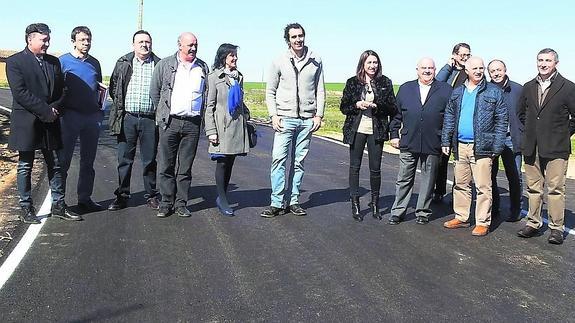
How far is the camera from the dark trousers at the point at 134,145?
6.99m

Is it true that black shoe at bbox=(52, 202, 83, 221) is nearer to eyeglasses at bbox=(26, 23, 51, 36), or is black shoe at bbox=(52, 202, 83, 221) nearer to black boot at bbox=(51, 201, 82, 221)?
black boot at bbox=(51, 201, 82, 221)

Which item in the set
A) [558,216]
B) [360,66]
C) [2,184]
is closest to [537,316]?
[558,216]

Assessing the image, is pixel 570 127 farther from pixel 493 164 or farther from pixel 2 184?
pixel 2 184

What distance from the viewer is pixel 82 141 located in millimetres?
6902

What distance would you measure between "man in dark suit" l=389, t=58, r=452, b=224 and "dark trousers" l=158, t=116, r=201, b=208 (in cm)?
237

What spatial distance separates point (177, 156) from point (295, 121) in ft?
4.80

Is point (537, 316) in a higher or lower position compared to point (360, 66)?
lower

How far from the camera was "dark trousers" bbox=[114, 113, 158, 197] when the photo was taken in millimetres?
6988

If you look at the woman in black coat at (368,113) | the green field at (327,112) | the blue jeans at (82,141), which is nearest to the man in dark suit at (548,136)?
the woman in black coat at (368,113)

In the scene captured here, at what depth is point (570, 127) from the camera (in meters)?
6.23

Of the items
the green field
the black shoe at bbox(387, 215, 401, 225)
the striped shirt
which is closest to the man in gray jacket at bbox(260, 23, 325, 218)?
the black shoe at bbox(387, 215, 401, 225)

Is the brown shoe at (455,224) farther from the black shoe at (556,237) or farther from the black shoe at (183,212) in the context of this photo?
the black shoe at (183,212)

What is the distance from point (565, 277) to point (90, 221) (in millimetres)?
4762

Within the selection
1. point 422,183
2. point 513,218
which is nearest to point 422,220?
point 422,183
